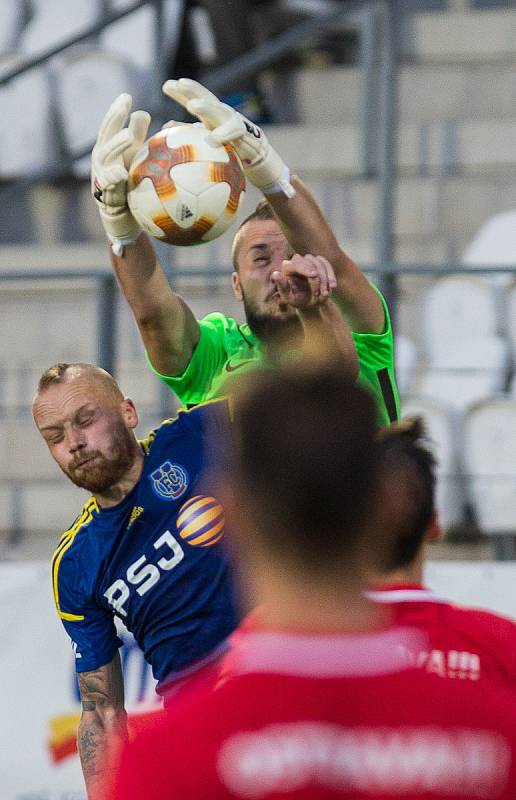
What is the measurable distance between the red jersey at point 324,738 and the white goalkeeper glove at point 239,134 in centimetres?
190

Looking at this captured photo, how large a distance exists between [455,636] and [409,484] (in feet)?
0.88

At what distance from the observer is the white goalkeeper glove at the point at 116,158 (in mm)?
3367

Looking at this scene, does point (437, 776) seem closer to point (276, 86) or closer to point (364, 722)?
point (364, 722)

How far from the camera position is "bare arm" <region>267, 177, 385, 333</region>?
11.2ft

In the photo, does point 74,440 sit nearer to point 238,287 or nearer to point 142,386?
point 238,287

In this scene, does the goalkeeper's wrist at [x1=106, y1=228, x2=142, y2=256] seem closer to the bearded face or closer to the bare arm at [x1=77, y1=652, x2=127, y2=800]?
the bearded face

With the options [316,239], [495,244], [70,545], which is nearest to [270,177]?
[316,239]

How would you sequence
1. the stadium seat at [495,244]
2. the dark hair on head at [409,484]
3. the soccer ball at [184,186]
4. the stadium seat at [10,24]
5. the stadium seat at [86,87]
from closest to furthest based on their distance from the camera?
1. the dark hair on head at [409,484]
2. the soccer ball at [184,186]
3. the stadium seat at [495,244]
4. the stadium seat at [86,87]
5. the stadium seat at [10,24]

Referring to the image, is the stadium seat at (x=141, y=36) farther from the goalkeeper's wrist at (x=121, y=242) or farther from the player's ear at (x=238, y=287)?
the goalkeeper's wrist at (x=121, y=242)

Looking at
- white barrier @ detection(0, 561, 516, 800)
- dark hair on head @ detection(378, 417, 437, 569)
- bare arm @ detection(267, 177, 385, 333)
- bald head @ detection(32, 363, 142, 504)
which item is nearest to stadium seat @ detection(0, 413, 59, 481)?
white barrier @ detection(0, 561, 516, 800)

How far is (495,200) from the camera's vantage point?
7.72 metres

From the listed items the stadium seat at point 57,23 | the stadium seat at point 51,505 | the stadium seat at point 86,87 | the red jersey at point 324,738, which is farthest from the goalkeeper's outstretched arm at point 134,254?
the stadium seat at point 57,23

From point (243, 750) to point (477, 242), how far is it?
624cm

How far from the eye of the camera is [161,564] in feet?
12.3
